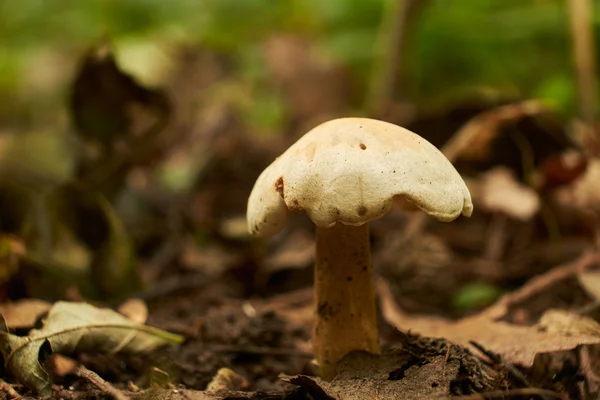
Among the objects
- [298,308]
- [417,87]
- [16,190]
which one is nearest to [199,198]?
[16,190]

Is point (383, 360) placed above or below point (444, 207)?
below

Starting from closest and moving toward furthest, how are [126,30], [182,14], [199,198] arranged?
[199,198]
[126,30]
[182,14]

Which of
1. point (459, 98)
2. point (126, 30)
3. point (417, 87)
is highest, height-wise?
point (126, 30)

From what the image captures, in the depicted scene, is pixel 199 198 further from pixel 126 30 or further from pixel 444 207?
pixel 126 30

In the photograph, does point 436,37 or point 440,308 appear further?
point 436,37

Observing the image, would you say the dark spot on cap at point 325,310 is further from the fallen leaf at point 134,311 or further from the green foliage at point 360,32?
the green foliage at point 360,32

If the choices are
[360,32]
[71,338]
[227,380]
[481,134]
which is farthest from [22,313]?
[360,32]

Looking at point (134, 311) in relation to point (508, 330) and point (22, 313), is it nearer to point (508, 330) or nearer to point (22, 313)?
point (22, 313)

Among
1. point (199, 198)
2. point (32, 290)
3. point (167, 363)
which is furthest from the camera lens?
point (199, 198)
